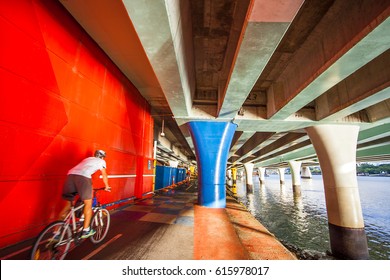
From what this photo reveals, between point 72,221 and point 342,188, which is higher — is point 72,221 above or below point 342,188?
below

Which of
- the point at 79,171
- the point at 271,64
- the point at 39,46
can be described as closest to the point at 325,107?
the point at 271,64

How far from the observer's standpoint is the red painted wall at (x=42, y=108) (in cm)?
355

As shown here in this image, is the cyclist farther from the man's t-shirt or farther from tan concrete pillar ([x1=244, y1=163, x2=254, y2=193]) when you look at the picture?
tan concrete pillar ([x1=244, y1=163, x2=254, y2=193])

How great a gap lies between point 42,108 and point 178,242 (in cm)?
488

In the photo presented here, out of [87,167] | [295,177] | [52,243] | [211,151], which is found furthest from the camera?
[295,177]

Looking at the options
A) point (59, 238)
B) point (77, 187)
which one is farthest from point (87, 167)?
point (59, 238)

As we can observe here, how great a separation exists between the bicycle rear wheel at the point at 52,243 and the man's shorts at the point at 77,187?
1.99 ft

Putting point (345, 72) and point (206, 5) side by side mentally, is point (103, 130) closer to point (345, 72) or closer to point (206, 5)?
point (206, 5)

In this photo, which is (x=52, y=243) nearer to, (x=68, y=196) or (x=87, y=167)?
(x=68, y=196)

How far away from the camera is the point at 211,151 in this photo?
948 centimetres

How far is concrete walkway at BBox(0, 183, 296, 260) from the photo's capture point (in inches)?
141

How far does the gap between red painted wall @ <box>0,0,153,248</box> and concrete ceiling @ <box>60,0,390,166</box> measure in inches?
44.9

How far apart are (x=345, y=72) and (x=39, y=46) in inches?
325

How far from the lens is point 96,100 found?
6.33 metres
